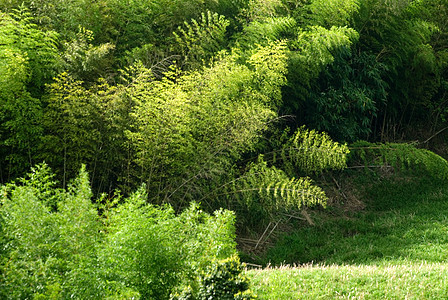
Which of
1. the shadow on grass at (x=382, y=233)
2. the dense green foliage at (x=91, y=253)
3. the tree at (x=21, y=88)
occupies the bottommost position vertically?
the shadow on grass at (x=382, y=233)

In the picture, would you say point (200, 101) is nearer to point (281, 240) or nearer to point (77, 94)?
point (77, 94)

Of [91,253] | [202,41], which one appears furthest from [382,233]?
[91,253]

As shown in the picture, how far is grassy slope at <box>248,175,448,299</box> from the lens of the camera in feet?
15.6

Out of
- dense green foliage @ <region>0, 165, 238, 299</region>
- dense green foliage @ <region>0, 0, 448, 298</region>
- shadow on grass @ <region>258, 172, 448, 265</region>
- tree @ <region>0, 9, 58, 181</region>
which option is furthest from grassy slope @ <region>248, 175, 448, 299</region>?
tree @ <region>0, 9, 58, 181</region>

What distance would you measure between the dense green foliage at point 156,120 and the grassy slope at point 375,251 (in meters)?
0.85

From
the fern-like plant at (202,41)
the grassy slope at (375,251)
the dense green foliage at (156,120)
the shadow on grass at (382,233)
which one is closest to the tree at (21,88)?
the dense green foliage at (156,120)

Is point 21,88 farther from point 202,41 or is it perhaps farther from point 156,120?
point 202,41

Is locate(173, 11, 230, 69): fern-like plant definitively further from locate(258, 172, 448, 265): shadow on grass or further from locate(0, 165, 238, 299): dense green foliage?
locate(0, 165, 238, 299): dense green foliage

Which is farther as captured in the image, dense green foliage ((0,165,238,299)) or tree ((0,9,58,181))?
tree ((0,9,58,181))

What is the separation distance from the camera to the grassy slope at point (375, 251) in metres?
4.74

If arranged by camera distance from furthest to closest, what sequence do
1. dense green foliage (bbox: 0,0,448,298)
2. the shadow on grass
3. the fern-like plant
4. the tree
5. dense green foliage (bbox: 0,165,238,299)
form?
the fern-like plant
the shadow on grass
the tree
dense green foliage (bbox: 0,0,448,298)
dense green foliage (bbox: 0,165,238,299)

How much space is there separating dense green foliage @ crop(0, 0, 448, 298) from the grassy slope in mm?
852

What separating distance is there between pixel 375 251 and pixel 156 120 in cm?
403

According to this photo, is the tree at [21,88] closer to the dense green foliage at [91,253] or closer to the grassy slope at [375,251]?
the dense green foliage at [91,253]
